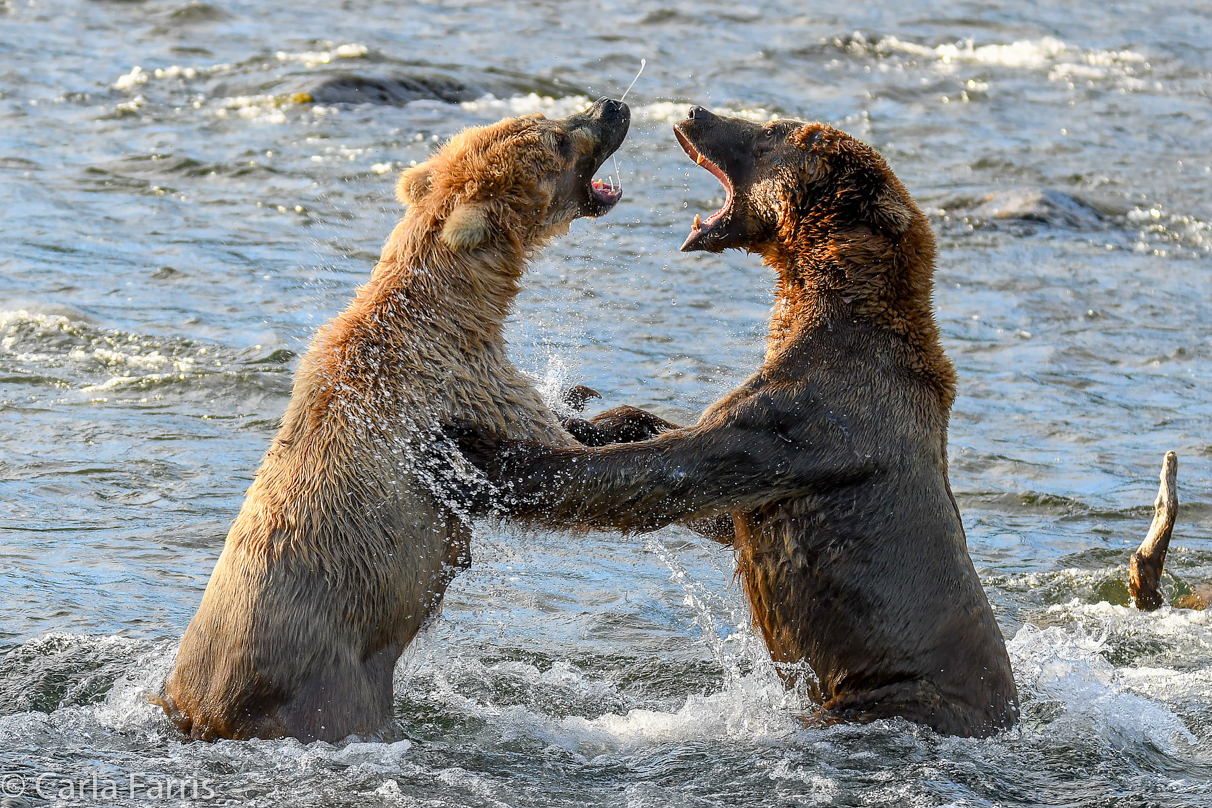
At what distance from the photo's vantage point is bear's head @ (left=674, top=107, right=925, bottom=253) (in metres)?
5.62

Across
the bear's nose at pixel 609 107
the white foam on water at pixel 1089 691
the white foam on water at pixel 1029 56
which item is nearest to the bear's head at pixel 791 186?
the bear's nose at pixel 609 107

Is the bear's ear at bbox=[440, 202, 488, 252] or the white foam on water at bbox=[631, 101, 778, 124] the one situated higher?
the white foam on water at bbox=[631, 101, 778, 124]

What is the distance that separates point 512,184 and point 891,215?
138 cm

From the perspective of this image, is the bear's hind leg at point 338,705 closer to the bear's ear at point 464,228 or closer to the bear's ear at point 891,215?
the bear's ear at point 464,228

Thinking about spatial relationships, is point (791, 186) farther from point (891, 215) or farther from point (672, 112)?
point (672, 112)

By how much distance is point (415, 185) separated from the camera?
5.56m

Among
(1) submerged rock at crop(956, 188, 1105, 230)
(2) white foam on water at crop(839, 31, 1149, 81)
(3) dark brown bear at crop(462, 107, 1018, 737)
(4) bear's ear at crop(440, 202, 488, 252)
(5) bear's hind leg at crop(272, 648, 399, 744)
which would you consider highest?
(2) white foam on water at crop(839, 31, 1149, 81)

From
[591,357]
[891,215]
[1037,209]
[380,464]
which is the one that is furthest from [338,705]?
[1037,209]

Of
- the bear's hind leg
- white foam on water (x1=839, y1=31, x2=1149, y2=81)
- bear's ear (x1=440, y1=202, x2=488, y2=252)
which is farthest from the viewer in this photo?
white foam on water (x1=839, y1=31, x2=1149, y2=81)

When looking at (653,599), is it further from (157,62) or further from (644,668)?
(157,62)

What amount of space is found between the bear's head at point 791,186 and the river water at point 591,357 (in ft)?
4.69

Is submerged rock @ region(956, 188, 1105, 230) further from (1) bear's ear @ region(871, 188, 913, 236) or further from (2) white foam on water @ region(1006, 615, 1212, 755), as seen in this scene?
(1) bear's ear @ region(871, 188, 913, 236)

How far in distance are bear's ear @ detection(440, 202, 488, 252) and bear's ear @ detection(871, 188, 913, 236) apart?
1436mm

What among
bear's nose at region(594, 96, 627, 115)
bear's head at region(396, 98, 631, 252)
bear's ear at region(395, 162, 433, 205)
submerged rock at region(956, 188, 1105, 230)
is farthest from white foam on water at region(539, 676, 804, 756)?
submerged rock at region(956, 188, 1105, 230)
